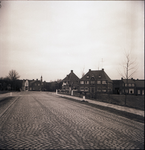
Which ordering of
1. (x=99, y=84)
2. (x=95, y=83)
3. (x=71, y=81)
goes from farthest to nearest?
1. (x=71, y=81)
2. (x=95, y=83)
3. (x=99, y=84)

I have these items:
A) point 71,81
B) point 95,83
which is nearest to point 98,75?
point 95,83

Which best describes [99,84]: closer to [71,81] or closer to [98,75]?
[98,75]

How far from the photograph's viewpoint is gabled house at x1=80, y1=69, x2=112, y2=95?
50500mm

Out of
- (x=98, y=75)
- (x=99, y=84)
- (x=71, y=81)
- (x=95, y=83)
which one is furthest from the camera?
(x=71, y=81)

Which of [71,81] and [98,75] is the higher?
[98,75]

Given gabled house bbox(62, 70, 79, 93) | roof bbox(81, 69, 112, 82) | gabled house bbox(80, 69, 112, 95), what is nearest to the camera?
gabled house bbox(80, 69, 112, 95)

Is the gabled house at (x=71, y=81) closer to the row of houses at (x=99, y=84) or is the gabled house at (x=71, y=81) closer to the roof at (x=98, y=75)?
the row of houses at (x=99, y=84)

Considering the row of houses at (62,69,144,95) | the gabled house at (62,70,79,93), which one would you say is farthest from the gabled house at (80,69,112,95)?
the gabled house at (62,70,79,93)

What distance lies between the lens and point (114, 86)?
195ft

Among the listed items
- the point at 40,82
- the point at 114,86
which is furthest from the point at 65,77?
the point at 40,82

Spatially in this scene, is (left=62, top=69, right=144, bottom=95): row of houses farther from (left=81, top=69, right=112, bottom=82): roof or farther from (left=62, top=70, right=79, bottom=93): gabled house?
(left=62, top=70, right=79, bottom=93): gabled house

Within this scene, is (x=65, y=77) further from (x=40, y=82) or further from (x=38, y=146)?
(x=38, y=146)

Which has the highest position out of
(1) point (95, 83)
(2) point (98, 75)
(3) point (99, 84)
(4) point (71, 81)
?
(2) point (98, 75)

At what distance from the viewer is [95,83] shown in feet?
167
